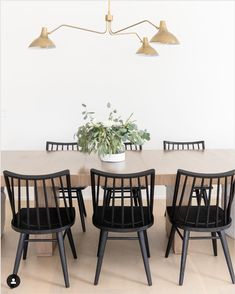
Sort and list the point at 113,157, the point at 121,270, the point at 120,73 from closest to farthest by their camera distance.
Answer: the point at 121,270, the point at 113,157, the point at 120,73

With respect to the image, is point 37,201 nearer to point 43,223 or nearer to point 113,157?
point 43,223

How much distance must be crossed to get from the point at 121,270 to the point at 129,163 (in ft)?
2.83

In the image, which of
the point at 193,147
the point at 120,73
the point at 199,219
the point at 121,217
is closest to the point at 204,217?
the point at 199,219

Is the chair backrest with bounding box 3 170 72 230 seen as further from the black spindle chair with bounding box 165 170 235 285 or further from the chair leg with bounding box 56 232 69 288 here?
the black spindle chair with bounding box 165 170 235 285

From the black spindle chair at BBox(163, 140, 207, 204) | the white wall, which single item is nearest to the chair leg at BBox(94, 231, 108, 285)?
the black spindle chair at BBox(163, 140, 207, 204)

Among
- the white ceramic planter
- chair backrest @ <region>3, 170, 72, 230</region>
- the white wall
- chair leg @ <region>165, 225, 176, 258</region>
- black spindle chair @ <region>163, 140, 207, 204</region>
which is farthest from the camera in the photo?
the white wall

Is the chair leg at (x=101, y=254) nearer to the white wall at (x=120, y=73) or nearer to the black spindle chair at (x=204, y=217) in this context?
the black spindle chair at (x=204, y=217)

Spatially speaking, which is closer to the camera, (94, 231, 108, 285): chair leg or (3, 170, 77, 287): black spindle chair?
(3, 170, 77, 287): black spindle chair

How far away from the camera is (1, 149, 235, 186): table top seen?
106 inches

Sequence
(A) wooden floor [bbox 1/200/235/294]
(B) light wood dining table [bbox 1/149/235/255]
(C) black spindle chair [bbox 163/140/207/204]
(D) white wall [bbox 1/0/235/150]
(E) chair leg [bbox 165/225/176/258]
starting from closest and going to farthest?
(A) wooden floor [bbox 1/200/235/294] < (B) light wood dining table [bbox 1/149/235/255] < (E) chair leg [bbox 165/225/176/258] < (C) black spindle chair [bbox 163/140/207/204] < (D) white wall [bbox 1/0/235/150]

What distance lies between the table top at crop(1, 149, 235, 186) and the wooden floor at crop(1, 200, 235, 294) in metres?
0.72

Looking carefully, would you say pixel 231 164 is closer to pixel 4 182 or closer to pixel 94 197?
pixel 94 197

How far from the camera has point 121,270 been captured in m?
2.74

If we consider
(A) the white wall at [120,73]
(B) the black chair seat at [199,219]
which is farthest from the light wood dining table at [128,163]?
(A) the white wall at [120,73]
